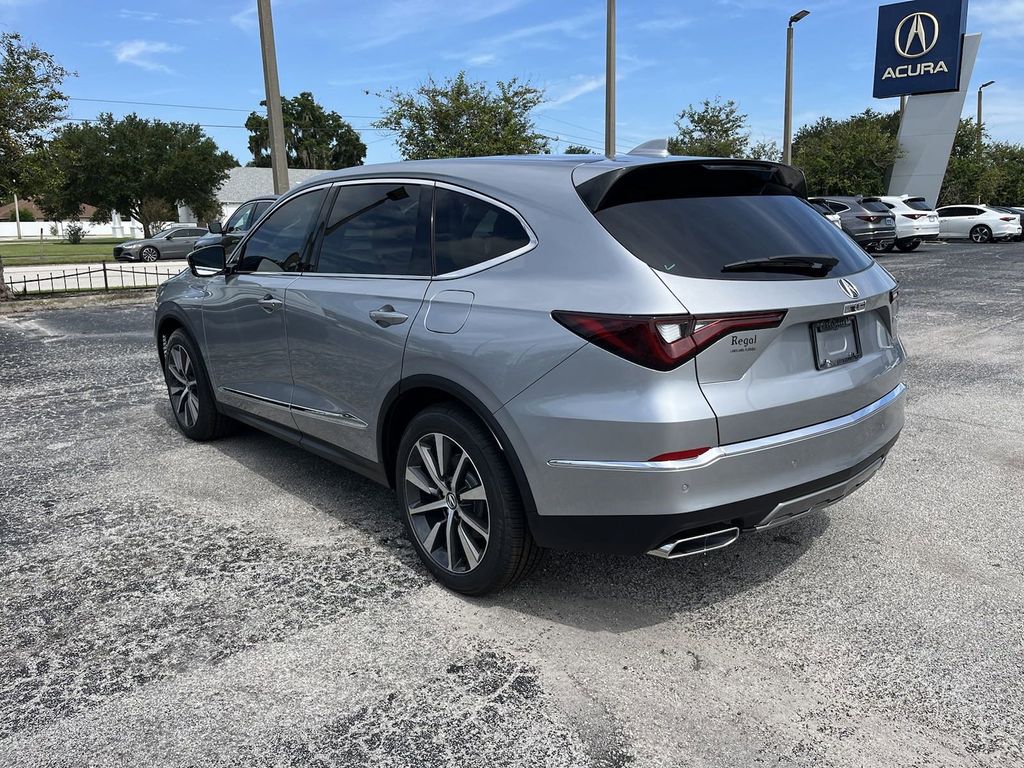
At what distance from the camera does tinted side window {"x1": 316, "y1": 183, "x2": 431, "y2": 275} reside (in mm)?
3609

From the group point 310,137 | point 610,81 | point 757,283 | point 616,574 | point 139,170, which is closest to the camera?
point 757,283

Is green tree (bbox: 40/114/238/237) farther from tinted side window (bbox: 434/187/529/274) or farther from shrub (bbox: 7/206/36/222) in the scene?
shrub (bbox: 7/206/36/222)

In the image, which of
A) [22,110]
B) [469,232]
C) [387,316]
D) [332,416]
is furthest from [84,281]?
[469,232]

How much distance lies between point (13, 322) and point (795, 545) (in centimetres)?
1234

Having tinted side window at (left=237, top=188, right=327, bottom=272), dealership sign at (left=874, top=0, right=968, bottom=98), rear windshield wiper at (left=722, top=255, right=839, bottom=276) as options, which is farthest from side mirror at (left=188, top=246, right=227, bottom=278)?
dealership sign at (left=874, top=0, right=968, bottom=98)

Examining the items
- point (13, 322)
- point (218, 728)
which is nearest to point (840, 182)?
point (13, 322)

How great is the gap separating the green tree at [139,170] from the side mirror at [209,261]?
152ft

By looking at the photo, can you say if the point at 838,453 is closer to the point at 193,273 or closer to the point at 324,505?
the point at 324,505

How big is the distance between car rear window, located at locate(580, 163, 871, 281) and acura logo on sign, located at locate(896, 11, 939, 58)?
41065 millimetres

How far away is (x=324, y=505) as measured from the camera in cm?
447

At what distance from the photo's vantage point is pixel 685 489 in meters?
2.70

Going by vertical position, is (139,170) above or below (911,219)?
above

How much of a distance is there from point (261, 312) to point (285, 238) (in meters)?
0.43

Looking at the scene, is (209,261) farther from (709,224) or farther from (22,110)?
(22,110)
